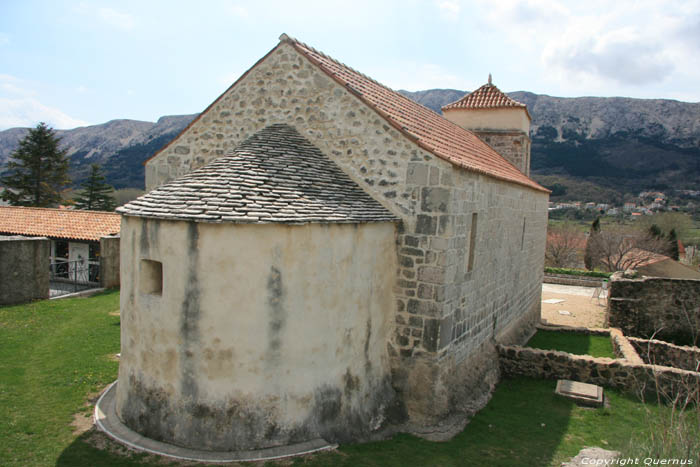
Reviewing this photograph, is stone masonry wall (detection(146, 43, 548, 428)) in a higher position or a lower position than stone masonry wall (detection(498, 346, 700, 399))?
higher

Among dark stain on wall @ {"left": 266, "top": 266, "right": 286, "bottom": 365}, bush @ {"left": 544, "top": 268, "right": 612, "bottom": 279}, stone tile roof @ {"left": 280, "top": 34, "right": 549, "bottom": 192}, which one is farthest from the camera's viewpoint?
bush @ {"left": 544, "top": 268, "right": 612, "bottom": 279}


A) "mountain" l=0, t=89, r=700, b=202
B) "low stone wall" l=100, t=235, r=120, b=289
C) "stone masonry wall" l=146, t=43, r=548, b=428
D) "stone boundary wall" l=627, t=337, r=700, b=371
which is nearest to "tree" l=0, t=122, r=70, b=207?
"low stone wall" l=100, t=235, r=120, b=289

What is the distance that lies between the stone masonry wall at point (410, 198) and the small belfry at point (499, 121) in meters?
7.92

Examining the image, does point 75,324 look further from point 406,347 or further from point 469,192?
point 469,192

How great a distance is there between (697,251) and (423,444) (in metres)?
54.4

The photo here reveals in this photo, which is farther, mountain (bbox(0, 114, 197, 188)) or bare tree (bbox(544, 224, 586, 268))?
mountain (bbox(0, 114, 197, 188))

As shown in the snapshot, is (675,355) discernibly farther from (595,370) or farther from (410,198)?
(410,198)

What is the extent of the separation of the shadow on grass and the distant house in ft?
54.5

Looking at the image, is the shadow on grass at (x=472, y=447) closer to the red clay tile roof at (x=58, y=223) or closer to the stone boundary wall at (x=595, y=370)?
the stone boundary wall at (x=595, y=370)

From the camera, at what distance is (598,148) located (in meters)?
86.9

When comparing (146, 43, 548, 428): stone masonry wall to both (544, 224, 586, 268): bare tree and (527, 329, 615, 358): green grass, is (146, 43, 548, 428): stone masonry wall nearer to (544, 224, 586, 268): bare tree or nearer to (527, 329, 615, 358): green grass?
(527, 329, 615, 358): green grass

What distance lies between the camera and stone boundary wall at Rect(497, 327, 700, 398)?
33.8 ft

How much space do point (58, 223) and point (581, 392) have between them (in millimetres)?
24078

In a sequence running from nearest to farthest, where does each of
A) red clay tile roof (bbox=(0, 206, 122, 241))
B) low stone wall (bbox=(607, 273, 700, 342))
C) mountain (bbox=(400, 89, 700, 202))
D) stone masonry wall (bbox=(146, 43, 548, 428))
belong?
stone masonry wall (bbox=(146, 43, 548, 428)), low stone wall (bbox=(607, 273, 700, 342)), red clay tile roof (bbox=(0, 206, 122, 241)), mountain (bbox=(400, 89, 700, 202))
